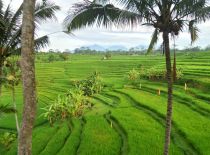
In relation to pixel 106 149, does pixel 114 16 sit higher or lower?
higher

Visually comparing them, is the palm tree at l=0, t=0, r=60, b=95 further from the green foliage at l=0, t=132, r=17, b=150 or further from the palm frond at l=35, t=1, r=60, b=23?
the green foliage at l=0, t=132, r=17, b=150

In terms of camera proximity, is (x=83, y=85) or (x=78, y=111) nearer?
(x=78, y=111)

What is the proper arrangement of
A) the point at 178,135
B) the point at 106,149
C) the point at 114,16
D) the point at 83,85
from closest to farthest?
the point at 114,16
the point at 106,149
the point at 178,135
the point at 83,85

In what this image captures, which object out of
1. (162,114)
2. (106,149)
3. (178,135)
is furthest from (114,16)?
(162,114)

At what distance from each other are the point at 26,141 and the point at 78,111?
14.7 metres

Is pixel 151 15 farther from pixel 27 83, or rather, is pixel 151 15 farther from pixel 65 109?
pixel 65 109

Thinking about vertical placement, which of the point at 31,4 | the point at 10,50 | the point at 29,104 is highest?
the point at 31,4

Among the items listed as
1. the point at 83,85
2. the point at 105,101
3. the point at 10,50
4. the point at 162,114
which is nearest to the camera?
the point at 10,50

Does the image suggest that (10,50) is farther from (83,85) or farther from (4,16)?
(83,85)

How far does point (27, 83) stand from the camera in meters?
8.83

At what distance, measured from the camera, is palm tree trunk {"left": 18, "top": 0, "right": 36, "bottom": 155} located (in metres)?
8.80

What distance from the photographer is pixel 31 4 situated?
898 cm

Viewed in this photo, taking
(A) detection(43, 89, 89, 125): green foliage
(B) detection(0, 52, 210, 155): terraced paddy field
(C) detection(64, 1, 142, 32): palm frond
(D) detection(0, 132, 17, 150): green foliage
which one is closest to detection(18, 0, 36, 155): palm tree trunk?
(C) detection(64, 1, 142, 32): palm frond

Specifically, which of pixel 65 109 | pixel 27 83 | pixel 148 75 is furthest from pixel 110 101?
pixel 27 83
